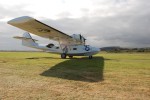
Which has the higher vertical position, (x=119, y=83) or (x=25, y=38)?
(x=25, y=38)

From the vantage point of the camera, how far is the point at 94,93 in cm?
710

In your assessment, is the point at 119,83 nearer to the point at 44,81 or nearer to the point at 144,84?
the point at 144,84

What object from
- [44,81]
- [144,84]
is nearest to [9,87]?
[44,81]

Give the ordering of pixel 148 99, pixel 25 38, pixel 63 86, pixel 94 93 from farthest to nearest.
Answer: pixel 25 38 < pixel 63 86 < pixel 94 93 < pixel 148 99

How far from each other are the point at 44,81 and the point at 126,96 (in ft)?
12.3

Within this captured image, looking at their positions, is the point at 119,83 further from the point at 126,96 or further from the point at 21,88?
the point at 21,88

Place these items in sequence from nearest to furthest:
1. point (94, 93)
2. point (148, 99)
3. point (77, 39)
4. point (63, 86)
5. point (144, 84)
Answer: point (148, 99) < point (94, 93) < point (63, 86) < point (144, 84) < point (77, 39)

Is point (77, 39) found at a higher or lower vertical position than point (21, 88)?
higher

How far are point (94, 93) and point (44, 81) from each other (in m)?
2.78

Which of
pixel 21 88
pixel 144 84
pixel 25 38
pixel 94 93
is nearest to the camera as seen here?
pixel 94 93

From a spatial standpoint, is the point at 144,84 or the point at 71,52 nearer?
the point at 144,84

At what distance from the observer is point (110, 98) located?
6.50 m

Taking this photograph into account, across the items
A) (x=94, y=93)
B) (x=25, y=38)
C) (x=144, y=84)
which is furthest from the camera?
(x=25, y=38)

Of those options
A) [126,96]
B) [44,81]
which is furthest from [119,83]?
[44,81]
